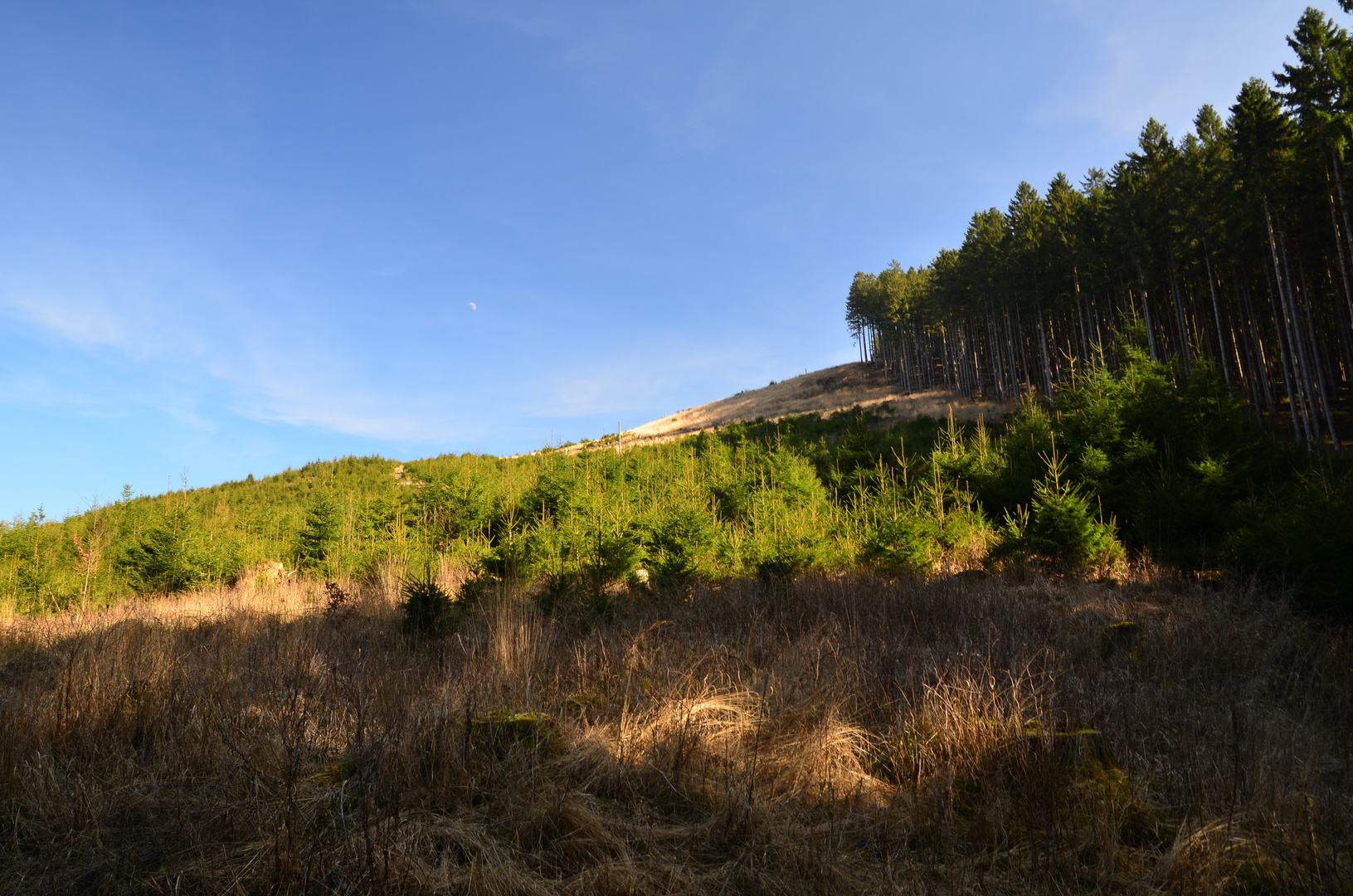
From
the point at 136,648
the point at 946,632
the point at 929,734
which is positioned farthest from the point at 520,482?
the point at 929,734

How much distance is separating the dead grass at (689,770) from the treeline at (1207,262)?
1086 centimetres

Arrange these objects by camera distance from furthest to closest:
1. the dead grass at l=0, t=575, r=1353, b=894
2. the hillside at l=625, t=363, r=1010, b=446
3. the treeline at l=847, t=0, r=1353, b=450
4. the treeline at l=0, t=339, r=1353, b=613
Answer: the hillside at l=625, t=363, r=1010, b=446 → the treeline at l=847, t=0, r=1353, b=450 → the treeline at l=0, t=339, r=1353, b=613 → the dead grass at l=0, t=575, r=1353, b=894

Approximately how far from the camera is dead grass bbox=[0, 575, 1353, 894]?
7.89ft

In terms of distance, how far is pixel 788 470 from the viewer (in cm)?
1537

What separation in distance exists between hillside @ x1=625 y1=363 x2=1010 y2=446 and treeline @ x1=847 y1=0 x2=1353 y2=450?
4244 millimetres

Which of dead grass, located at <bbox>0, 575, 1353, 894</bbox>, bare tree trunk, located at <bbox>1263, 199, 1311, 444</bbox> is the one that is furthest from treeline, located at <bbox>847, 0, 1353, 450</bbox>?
dead grass, located at <bbox>0, 575, 1353, 894</bbox>

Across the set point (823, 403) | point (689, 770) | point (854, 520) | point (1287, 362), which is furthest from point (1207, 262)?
point (689, 770)

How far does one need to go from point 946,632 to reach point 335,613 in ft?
26.6

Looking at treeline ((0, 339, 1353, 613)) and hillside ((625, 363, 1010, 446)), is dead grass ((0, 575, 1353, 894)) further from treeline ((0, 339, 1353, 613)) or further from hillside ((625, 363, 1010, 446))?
hillside ((625, 363, 1010, 446))

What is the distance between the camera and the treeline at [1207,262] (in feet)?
66.4

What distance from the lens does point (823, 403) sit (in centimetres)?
5056

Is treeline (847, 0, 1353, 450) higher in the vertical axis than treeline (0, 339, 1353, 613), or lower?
higher

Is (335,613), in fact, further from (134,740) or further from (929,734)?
(929,734)

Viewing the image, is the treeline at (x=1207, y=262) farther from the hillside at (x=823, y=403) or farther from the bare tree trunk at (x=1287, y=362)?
the hillside at (x=823, y=403)
